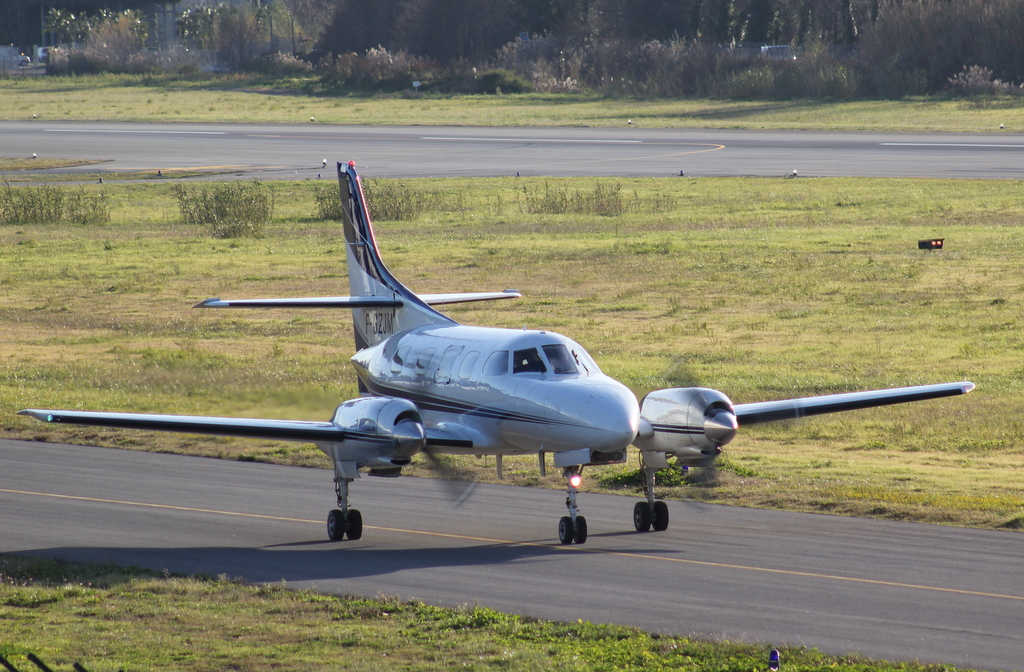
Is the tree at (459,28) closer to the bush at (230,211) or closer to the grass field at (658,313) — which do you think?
the grass field at (658,313)

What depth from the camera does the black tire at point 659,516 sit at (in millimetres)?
19328

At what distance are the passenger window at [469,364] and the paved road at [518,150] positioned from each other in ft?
169

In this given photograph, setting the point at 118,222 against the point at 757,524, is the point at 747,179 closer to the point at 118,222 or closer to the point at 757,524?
the point at 118,222

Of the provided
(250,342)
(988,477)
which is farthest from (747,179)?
(988,477)

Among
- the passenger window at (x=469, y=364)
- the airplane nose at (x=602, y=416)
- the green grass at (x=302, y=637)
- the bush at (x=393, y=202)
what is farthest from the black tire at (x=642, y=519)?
the bush at (x=393, y=202)

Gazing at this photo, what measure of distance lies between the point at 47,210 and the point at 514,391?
49994 mm

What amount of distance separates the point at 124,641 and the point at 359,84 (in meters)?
117

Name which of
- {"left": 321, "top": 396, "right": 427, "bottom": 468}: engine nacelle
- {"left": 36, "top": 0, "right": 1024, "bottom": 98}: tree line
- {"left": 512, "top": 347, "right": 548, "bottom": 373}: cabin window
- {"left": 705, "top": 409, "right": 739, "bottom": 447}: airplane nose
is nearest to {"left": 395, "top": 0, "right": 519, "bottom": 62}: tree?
{"left": 36, "top": 0, "right": 1024, "bottom": 98}: tree line

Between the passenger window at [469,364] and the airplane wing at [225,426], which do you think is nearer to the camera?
the airplane wing at [225,426]

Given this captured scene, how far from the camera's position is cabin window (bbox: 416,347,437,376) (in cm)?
1994

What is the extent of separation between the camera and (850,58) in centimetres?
10775

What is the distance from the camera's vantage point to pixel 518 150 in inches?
3219

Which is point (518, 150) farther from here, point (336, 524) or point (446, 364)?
point (336, 524)

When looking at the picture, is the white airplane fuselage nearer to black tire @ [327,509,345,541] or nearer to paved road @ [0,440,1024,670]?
paved road @ [0,440,1024,670]
